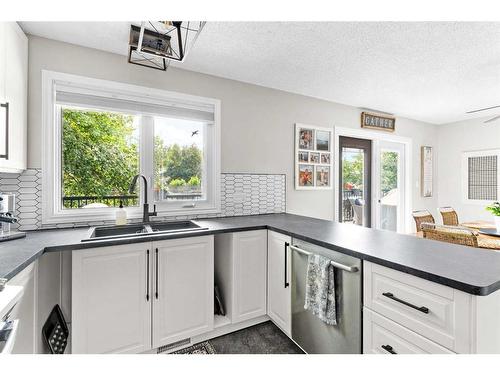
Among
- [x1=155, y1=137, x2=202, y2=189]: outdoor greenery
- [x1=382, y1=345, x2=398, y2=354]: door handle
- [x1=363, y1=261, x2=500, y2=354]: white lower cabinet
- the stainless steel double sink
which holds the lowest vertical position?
[x1=382, y1=345, x2=398, y2=354]: door handle

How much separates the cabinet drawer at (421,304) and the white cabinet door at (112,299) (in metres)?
1.35

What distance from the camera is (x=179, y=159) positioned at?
2459 millimetres

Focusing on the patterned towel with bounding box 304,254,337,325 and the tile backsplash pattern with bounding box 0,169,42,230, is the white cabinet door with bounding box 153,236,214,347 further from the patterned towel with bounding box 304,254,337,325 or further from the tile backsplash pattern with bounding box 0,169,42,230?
the tile backsplash pattern with bounding box 0,169,42,230

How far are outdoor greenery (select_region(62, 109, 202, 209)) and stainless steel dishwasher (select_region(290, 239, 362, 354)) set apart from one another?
1424 mm

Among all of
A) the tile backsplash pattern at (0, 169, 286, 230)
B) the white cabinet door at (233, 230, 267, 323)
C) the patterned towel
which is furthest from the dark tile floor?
the tile backsplash pattern at (0, 169, 286, 230)

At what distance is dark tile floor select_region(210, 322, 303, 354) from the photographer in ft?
5.94

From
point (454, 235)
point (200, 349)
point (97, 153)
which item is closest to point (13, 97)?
point (97, 153)

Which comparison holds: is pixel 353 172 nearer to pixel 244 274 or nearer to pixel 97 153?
pixel 244 274

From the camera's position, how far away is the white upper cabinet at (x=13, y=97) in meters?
1.43

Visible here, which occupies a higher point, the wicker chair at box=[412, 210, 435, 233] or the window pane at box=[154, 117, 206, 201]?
the window pane at box=[154, 117, 206, 201]

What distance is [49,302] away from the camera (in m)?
1.71
